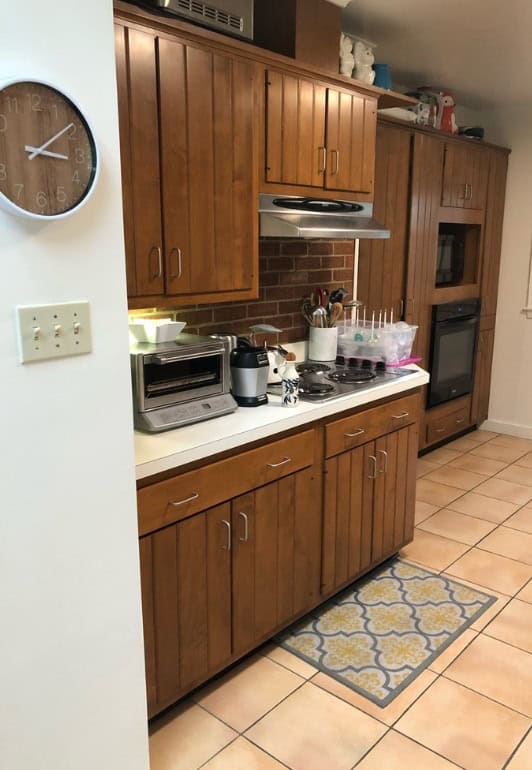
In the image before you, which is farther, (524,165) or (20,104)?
(524,165)

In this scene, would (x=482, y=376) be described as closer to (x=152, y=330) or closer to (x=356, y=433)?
(x=356, y=433)

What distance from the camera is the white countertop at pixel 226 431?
70.3 inches

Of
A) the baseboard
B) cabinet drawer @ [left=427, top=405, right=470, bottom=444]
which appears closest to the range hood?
cabinet drawer @ [left=427, top=405, right=470, bottom=444]

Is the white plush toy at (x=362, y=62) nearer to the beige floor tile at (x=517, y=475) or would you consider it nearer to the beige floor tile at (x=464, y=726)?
the beige floor tile at (x=464, y=726)

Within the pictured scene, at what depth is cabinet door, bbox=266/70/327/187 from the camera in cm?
240

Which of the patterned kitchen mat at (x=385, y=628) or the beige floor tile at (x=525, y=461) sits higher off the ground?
the beige floor tile at (x=525, y=461)

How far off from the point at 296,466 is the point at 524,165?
3571 millimetres

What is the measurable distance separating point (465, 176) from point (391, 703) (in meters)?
3.42

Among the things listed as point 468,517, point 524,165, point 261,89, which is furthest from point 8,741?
point 524,165

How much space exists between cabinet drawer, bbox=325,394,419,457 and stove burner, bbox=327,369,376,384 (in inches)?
6.0

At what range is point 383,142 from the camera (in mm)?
3512

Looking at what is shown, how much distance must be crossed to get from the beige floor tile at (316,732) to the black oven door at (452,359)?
2558 mm

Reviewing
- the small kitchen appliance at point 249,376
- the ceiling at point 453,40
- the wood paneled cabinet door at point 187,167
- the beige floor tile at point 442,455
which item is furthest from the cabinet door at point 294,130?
the beige floor tile at point 442,455

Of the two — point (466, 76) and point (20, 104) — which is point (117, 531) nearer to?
point (20, 104)
